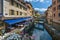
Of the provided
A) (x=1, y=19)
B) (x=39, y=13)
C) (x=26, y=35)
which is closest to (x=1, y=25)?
(x=1, y=19)

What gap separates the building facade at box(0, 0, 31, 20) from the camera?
5.15 m

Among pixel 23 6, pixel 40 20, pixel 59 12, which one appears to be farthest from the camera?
pixel 59 12

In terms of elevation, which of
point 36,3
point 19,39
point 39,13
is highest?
point 36,3

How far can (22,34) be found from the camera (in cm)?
524

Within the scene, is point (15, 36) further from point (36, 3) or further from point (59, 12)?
point (59, 12)

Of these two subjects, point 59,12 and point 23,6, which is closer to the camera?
point 23,6

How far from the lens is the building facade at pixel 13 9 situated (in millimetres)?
5145

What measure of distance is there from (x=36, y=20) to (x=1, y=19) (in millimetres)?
1910

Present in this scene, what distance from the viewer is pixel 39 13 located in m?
5.85

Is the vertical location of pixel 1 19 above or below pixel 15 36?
above

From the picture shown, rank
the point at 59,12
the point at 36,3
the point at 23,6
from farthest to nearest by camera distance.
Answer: the point at 59,12, the point at 23,6, the point at 36,3

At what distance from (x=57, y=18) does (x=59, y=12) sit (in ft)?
1.62

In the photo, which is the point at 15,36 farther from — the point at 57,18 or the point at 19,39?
the point at 57,18

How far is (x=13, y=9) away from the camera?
672 cm
